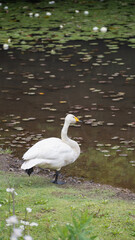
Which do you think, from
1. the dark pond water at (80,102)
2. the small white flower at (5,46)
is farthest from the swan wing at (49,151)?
the small white flower at (5,46)

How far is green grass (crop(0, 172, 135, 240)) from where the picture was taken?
4.17 m

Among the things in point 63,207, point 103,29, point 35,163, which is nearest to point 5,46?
point 103,29

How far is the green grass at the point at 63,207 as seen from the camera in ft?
13.7

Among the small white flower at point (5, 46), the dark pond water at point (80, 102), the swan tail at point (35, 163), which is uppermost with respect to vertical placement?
the swan tail at point (35, 163)

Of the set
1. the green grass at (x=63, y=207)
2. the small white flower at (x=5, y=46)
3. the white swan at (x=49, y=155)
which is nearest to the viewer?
the green grass at (x=63, y=207)

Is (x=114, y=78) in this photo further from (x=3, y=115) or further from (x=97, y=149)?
(x=97, y=149)

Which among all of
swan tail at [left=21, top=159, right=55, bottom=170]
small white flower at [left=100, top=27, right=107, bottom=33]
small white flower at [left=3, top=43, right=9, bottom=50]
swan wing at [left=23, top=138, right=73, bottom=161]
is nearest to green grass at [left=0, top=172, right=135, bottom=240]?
swan tail at [left=21, top=159, right=55, bottom=170]

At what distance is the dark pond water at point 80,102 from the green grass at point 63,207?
74 cm

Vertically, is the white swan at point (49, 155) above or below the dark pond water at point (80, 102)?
above

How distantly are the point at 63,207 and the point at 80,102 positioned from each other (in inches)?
182

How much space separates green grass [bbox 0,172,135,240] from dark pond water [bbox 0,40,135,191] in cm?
74

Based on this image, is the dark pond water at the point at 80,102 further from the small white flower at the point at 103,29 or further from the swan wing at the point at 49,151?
the small white flower at the point at 103,29

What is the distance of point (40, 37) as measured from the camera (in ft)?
47.1

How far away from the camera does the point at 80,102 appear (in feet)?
30.2
